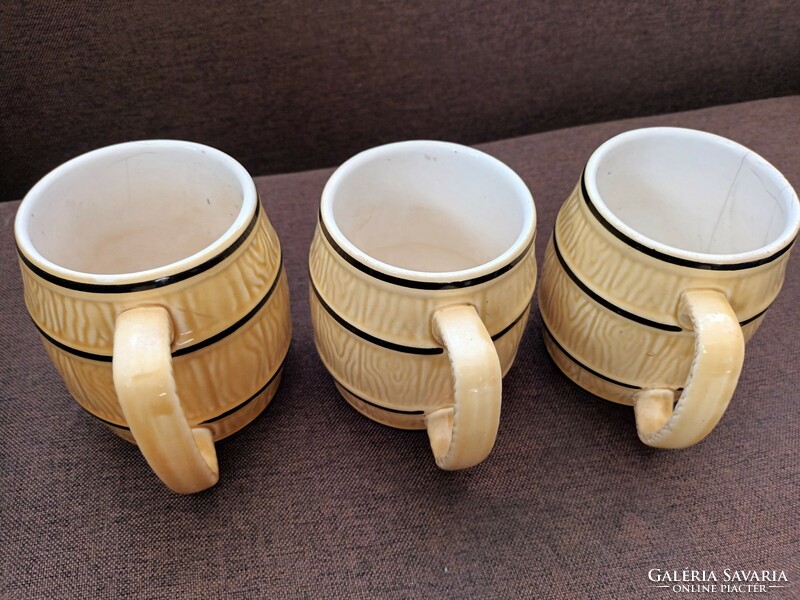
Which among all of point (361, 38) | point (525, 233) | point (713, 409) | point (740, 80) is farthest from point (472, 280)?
point (740, 80)

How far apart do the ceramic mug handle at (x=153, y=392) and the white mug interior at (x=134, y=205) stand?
9cm

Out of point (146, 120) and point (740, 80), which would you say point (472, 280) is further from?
point (740, 80)

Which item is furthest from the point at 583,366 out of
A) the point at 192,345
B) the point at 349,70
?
the point at 349,70

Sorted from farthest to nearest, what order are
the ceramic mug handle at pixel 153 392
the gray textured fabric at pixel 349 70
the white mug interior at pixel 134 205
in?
the gray textured fabric at pixel 349 70 < the white mug interior at pixel 134 205 < the ceramic mug handle at pixel 153 392

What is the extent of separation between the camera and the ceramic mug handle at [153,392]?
36 cm

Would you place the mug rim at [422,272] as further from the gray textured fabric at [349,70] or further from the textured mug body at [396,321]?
the gray textured fabric at [349,70]

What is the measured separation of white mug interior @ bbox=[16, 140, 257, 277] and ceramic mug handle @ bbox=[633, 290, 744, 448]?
0.28 metres

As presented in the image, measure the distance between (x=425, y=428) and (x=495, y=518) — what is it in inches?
3.2

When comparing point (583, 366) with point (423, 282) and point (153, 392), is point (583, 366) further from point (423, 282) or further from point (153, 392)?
point (153, 392)

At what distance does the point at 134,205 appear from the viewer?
511 millimetres

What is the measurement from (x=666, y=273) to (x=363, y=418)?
0.25m

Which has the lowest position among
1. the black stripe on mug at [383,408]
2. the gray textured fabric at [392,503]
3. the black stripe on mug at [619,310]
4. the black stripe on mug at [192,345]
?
the gray textured fabric at [392,503]

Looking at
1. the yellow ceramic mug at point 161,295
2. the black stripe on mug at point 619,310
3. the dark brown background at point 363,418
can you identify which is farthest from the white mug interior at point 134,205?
the black stripe on mug at point 619,310

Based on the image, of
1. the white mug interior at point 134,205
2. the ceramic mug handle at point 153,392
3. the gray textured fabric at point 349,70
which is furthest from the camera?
the gray textured fabric at point 349,70
